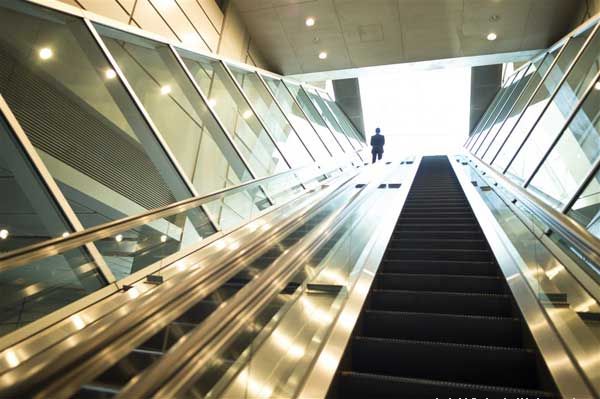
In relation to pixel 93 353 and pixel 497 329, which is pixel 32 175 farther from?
pixel 497 329

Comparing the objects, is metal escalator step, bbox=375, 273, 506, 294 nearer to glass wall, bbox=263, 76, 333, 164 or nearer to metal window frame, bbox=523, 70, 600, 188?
metal window frame, bbox=523, 70, 600, 188

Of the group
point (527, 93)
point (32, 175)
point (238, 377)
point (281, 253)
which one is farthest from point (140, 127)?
point (527, 93)

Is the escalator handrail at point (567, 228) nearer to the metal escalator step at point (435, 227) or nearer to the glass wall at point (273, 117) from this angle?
the metal escalator step at point (435, 227)

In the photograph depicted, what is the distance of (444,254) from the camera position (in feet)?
13.4

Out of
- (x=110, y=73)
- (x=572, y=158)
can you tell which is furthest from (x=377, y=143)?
(x=110, y=73)

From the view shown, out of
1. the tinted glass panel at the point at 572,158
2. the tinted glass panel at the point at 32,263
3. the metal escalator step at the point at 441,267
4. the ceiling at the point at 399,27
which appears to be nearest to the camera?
the tinted glass panel at the point at 32,263

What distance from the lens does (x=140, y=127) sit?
466 cm

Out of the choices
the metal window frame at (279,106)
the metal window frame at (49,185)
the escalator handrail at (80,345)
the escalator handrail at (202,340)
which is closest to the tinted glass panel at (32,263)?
the metal window frame at (49,185)

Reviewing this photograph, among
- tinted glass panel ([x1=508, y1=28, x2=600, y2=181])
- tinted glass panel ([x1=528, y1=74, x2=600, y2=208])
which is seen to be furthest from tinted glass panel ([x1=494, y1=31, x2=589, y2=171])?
tinted glass panel ([x1=528, y1=74, x2=600, y2=208])

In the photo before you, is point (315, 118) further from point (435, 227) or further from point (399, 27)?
point (435, 227)

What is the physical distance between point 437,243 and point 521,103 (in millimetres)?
5682

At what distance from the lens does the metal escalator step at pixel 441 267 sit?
368 centimetres

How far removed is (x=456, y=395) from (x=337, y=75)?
9.94 m

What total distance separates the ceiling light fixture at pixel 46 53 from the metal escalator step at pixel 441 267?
3901 millimetres
